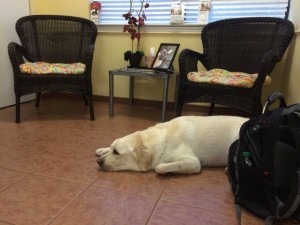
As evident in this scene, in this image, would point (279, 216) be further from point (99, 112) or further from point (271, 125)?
point (99, 112)

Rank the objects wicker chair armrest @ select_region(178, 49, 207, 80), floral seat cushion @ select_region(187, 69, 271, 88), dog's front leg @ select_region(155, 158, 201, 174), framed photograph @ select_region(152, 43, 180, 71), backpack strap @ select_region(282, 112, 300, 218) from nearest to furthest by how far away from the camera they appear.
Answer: backpack strap @ select_region(282, 112, 300, 218)
dog's front leg @ select_region(155, 158, 201, 174)
floral seat cushion @ select_region(187, 69, 271, 88)
wicker chair armrest @ select_region(178, 49, 207, 80)
framed photograph @ select_region(152, 43, 180, 71)

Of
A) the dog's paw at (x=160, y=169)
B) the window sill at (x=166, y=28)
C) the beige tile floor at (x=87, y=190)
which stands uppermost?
the window sill at (x=166, y=28)

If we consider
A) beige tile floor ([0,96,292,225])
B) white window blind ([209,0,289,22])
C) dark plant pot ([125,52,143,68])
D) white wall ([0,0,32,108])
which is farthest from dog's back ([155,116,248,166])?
white wall ([0,0,32,108])

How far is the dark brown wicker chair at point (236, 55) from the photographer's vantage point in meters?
1.94

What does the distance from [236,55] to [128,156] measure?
64.3 inches

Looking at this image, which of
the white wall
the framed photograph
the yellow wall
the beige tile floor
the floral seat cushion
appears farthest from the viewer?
the yellow wall

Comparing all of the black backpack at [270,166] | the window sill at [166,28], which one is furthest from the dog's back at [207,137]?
the window sill at [166,28]

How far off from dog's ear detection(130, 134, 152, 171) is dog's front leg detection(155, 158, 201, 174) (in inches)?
2.6

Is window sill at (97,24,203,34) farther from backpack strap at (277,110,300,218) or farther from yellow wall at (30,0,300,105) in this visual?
backpack strap at (277,110,300,218)

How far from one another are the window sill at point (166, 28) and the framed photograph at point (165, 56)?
0.22 metres

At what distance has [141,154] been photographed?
1412 millimetres

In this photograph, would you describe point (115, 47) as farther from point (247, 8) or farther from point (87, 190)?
point (87, 190)

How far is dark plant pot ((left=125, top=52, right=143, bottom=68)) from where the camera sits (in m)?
2.77

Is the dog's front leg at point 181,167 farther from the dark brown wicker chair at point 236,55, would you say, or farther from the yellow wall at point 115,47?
the yellow wall at point 115,47
